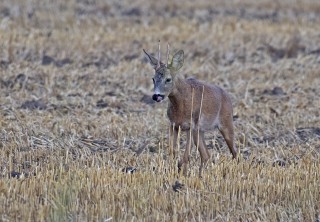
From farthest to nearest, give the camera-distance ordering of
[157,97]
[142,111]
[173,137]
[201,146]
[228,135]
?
[142,111], [228,135], [201,146], [173,137], [157,97]

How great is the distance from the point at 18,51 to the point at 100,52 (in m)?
1.91

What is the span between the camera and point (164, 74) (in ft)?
35.7

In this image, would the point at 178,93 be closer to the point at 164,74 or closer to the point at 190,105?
the point at 190,105

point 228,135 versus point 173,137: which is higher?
point 173,137

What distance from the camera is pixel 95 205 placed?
8594 mm

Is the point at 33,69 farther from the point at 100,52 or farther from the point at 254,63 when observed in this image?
the point at 254,63

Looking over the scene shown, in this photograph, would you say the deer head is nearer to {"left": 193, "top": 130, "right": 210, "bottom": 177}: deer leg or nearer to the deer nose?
the deer nose

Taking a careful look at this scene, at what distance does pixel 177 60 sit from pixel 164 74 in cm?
25

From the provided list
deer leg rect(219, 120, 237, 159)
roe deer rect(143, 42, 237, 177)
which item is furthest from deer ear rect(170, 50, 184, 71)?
deer leg rect(219, 120, 237, 159)

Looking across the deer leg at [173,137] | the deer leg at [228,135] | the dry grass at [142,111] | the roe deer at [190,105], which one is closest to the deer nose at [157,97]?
the roe deer at [190,105]

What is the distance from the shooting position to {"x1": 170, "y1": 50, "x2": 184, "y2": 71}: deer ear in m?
10.9

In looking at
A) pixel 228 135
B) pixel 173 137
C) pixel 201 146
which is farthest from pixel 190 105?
pixel 228 135

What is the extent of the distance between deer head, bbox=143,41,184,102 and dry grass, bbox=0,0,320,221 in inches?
32.9

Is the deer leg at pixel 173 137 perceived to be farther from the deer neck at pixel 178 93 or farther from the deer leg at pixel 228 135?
the deer leg at pixel 228 135
